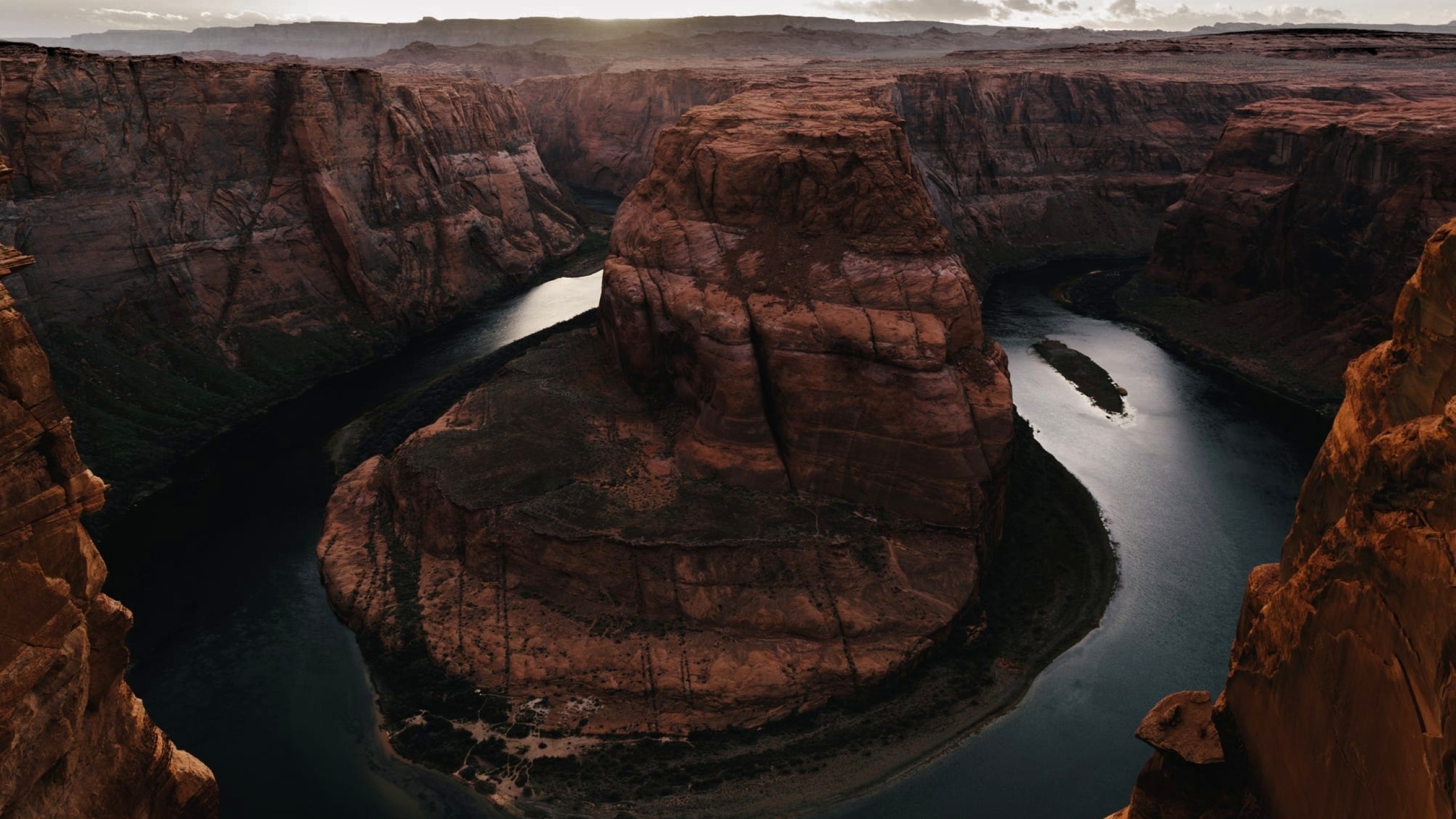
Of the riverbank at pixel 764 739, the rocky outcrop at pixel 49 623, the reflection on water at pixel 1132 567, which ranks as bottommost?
the reflection on water at pixel 1132 567

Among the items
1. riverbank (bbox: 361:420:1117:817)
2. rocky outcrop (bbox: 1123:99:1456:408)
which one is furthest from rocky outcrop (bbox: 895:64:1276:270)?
riverbank (bbox: 361:420:1117:817)

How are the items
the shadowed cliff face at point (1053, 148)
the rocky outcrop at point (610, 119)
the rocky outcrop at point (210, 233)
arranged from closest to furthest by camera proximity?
1. the rocky outcrop at point (210, 233)
2. the shadowed cliff face at point (1053, 148)
3. the rocky outcrop at point (610, 119)

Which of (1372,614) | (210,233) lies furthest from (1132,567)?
(210,233)

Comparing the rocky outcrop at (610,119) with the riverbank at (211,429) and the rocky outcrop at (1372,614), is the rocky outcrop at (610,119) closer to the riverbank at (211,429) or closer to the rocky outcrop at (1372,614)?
the riverbank at (211,429)

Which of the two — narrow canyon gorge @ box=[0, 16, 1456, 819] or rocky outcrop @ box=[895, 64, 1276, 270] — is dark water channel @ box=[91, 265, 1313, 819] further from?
rocky outcrop @ box=[895, 64, 1276, 270]

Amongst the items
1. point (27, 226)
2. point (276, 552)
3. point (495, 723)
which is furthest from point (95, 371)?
point (495, 723)

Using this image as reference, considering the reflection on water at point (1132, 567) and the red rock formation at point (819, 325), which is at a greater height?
the red rock formation at point (819, 325)

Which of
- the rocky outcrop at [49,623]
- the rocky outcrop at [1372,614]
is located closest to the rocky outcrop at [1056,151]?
the rocky outcrop at [1372,614]
